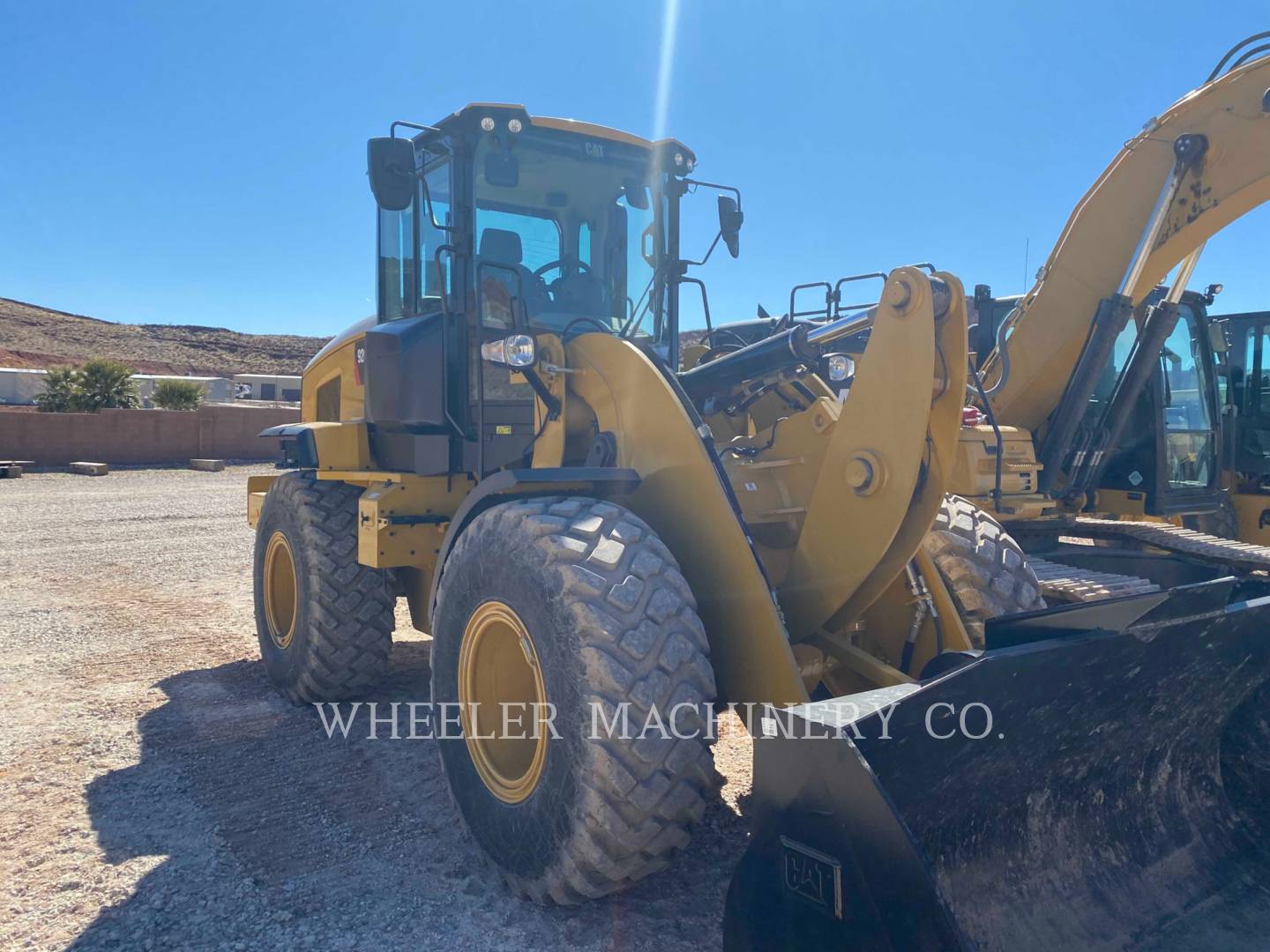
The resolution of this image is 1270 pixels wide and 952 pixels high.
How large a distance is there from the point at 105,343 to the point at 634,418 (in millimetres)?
64973

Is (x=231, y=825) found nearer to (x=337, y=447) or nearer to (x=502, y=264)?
(x=337, y=447)

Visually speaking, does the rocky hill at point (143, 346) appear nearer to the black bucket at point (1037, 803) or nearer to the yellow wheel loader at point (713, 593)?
the yellow wheel loader at point (713, 593)

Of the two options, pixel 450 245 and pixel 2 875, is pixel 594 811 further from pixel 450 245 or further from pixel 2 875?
pixel 450 245

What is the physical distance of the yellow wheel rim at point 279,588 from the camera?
5.84 meters

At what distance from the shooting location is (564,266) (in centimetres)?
471

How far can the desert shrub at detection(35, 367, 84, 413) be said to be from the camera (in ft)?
87.2

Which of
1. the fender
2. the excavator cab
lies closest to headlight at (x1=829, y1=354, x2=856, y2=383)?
the fender

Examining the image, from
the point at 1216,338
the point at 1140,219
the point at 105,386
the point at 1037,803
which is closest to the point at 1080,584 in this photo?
the point at 1037,803

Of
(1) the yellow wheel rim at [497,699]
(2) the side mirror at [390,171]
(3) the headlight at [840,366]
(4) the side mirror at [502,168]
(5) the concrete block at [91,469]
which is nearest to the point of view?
(1) the yellow wheel rim at [497,699]

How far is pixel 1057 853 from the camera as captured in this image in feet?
9.48

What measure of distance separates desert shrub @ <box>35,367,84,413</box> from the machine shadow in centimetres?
2528

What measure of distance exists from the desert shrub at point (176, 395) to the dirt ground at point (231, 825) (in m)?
23.2

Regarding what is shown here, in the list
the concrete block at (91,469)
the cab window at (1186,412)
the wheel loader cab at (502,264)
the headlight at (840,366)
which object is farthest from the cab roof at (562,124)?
the concrete block at (91,469)

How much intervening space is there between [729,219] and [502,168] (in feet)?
3.84
